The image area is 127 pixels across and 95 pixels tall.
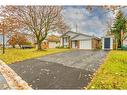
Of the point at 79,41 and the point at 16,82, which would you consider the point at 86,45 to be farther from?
the point at 16,82

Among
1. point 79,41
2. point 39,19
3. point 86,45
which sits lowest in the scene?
point 86,45

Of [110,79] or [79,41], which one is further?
[79,41]

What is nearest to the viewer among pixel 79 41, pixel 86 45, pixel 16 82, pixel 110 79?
pixel 16 82

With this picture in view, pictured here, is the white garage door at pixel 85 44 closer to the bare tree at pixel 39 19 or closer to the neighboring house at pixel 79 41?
the neighboring house at pixel 79 41

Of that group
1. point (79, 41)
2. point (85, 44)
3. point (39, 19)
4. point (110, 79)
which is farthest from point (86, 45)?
point (110, 79)

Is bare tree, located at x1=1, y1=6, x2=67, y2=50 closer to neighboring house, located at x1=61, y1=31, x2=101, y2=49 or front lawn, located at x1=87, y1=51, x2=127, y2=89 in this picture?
neighboring house, located at x1=61, y1=31, x2=101, y2=49

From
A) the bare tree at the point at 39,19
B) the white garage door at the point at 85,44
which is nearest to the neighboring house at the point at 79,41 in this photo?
the white garage door at the point at 85,44

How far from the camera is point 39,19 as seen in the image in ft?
46.2

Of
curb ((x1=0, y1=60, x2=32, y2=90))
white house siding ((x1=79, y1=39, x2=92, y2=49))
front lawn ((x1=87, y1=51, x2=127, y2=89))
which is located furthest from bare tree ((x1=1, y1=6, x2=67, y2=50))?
curb ((x1=0, y1=60, x2=32, y2=90))

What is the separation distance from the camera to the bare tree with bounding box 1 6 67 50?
1231 centimetres

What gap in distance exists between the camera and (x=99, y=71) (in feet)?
20.7

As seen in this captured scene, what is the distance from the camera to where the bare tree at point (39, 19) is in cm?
1231
